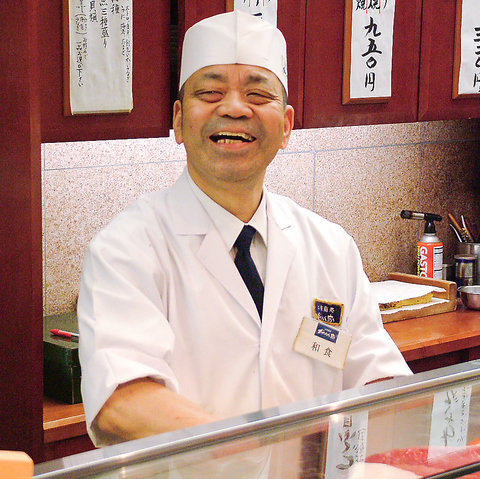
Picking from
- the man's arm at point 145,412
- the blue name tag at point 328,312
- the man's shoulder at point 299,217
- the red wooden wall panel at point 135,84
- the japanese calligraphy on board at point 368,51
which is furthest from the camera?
the japanese calligraphy on board at point 368,51

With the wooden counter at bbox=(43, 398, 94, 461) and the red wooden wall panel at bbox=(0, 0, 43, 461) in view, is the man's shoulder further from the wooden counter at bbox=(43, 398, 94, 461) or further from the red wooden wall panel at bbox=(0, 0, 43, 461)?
the wooden counter at bbox=(43, 398, 94, 461)

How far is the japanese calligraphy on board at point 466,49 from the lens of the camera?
2797 mm

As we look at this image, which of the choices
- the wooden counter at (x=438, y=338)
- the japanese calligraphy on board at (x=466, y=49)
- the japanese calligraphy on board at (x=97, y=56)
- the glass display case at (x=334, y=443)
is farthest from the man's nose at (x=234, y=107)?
the japanese calligraphy on board at (x=466, y=49)

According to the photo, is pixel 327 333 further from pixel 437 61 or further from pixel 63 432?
pixel 437 61

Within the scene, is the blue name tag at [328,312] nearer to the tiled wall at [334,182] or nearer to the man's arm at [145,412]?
the man's arm at [145,412]

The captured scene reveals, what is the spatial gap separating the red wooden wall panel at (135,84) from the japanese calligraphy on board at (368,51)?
664 mm

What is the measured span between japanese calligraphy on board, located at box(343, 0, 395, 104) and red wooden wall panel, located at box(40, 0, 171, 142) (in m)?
0.66

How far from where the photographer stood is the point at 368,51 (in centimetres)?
254

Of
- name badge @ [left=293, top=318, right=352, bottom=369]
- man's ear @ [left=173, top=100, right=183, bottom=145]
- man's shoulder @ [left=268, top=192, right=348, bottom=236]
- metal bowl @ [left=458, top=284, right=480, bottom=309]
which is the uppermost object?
man's ear @ [left=173, top=100, right=183, bottom=145]

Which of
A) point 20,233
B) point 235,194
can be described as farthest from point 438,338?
point 20,233

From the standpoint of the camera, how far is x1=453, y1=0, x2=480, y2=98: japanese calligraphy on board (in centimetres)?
280

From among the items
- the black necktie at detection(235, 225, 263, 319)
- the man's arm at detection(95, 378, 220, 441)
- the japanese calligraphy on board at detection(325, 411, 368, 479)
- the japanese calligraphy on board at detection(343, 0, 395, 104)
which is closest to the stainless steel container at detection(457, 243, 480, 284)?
the japanese calligraphy on board at detection(343, 0, 395, 104)

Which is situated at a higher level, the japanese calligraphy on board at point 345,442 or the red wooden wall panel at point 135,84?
the red wooden wall panel at point 135,84

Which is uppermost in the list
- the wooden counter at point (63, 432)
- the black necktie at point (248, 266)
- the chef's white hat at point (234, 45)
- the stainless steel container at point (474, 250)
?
the chef's white hat at point (234, 45)
